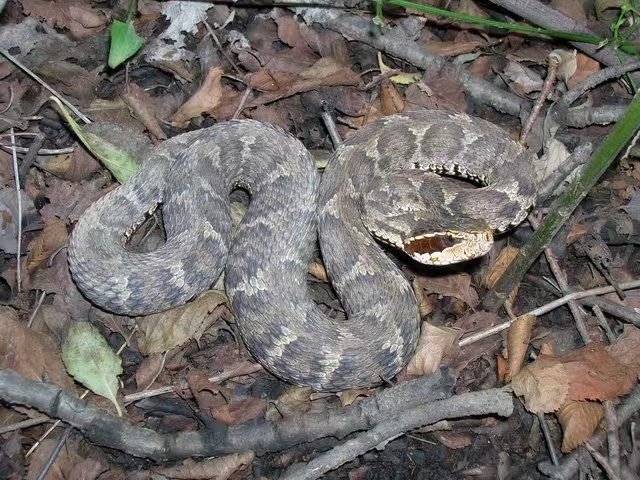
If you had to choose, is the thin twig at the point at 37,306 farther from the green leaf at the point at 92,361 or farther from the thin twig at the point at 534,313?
the thin twig at the point at 534,313

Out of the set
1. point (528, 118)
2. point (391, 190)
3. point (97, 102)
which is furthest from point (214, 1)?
point (528, 118)

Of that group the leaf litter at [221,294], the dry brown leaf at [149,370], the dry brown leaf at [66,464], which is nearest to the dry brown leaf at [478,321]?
the leaf litter at [221,294]

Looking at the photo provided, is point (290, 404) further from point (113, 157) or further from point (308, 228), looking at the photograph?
point (113, 157)

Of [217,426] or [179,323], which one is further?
[179,323]

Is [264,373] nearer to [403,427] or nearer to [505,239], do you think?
[403,427]

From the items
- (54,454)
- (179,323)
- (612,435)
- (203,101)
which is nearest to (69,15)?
(203,101)

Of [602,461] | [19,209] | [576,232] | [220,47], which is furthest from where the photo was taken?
[220,47]
